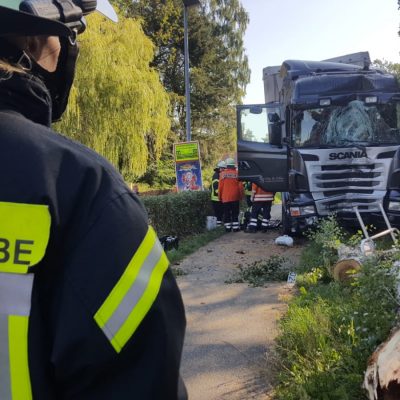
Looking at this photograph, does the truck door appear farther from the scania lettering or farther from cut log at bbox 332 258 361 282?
cut log at bbox 332 258 361 282

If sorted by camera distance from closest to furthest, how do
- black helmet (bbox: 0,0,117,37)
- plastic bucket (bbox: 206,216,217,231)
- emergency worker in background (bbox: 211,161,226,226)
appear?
black helmet (bbox: 0,0,117,37)
emergency worker in background (bbox: 211,161,226,226)
plastic bucket (bbox: 206,216,217,231)

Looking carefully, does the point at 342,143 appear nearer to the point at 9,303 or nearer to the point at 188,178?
the point at 188,178

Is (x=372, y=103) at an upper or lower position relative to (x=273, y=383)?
upper

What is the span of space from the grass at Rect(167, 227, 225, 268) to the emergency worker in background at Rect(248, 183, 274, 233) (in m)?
0.94

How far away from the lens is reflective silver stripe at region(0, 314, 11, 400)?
3.06ft

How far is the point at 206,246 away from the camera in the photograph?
1102cm

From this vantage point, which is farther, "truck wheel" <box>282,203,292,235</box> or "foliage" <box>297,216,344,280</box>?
"truck wheel" <box>282,203,292,235</box>

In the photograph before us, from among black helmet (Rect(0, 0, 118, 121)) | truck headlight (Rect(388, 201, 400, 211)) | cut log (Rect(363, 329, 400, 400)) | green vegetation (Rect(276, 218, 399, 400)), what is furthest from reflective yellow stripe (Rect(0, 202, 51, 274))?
truck headlight (Rect(388, 201, 400, 211))

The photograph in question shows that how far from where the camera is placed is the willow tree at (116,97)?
16.5 meters

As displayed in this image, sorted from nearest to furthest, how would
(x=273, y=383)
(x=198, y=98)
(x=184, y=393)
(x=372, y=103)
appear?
(x=184, y=393)
(x=273, y=383)
(x=372, y=103)
(x=198, y=98)

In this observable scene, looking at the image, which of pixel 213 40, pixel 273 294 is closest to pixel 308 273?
pixel 273 294

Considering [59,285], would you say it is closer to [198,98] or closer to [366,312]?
[366,312]

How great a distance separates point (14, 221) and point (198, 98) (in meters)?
31.4

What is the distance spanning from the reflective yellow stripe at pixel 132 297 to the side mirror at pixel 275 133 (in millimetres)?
9123
